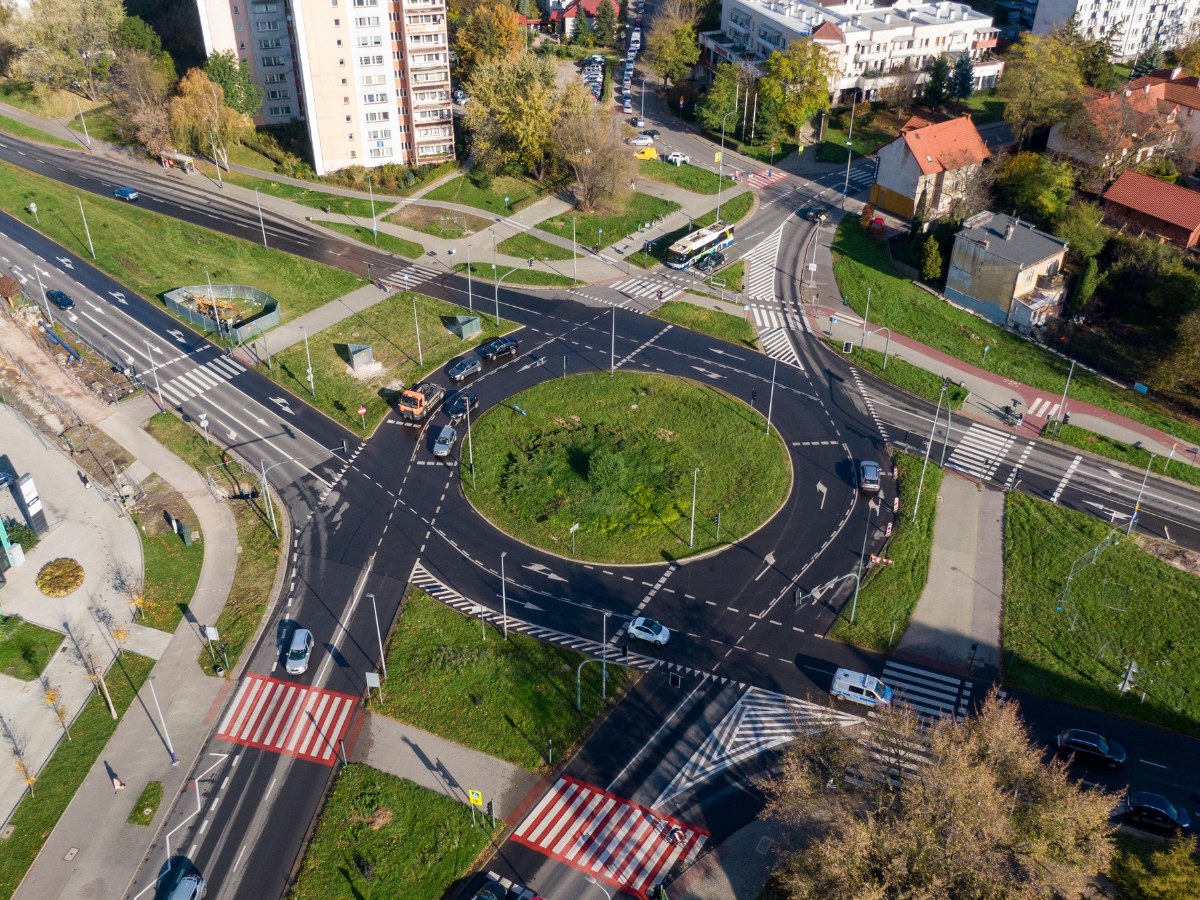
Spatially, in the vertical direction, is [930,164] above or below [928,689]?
above

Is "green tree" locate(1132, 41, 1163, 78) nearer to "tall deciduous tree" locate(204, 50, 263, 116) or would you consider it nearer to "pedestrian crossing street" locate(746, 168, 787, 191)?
"pedestrian crossing street" locate(746, 168, 787, 191)

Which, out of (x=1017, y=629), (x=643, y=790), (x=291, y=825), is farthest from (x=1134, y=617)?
(x=291, y=825)

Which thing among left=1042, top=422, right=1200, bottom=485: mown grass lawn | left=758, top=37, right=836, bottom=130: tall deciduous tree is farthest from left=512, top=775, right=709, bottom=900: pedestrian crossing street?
left=758, top=37, right=836, bottom=130: tall deciduous tree

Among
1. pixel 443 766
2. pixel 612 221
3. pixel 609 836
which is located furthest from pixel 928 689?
pixel 612 221


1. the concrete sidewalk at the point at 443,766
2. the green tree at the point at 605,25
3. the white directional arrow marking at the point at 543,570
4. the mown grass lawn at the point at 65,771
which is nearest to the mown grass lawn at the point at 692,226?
the white directional arrow marking at the point at 543,570

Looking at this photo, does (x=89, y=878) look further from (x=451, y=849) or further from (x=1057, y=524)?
(x=1057, y=524)

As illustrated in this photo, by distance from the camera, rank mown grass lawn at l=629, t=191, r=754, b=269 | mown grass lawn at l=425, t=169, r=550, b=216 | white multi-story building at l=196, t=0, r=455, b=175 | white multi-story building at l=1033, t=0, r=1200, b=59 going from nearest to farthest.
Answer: mown grass lawn at l=629, t=191, r=754, b=269, white multi-story building at l=196, t=0, r=455, b=175, mown grass lawn at l=425, t=169, r=550, b=216, white multi-story building at l=1033, t=0, r=1200, b=59

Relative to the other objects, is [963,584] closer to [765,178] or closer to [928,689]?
[928,689]
